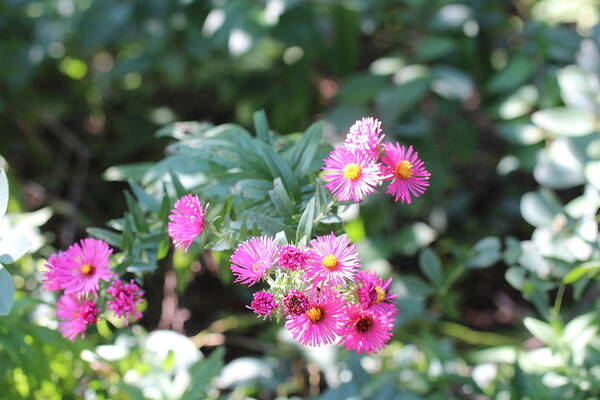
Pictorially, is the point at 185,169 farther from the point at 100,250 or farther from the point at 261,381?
the point at 261,381

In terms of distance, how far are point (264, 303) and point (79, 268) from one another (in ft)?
0.82

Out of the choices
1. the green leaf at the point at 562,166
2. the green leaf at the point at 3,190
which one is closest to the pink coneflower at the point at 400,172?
the green leaf at the point at 3,190

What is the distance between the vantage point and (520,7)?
1723 millimetres

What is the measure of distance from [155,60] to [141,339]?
839 mm

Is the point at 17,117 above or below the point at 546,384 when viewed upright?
below

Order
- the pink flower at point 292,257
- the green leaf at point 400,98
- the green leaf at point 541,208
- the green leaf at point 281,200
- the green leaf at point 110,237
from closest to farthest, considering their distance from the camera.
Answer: the pink flower at point 292,257, the green leaf at point 281,200, the green leaf at point 110,237, the green leaf at point 541,208, the green leaf at point 400,98

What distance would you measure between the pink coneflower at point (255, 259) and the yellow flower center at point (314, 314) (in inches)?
2.4

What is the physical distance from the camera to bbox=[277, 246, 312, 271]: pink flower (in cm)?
60

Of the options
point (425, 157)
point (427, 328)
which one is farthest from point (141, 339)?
point (425, 157)

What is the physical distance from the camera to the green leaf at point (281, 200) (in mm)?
702

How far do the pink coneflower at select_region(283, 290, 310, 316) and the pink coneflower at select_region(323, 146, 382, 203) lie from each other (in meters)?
0.11

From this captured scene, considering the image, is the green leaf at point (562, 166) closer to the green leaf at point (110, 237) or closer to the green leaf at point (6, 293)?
the green leaf at point (110, 237)

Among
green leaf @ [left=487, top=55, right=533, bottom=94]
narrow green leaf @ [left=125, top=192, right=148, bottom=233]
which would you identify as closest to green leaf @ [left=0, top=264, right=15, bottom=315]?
narrow green leaf @ [left=125, top=192, right=148, bottom=233]

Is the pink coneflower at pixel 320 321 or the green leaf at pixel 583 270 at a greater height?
the green leaf at pixel 583 270
